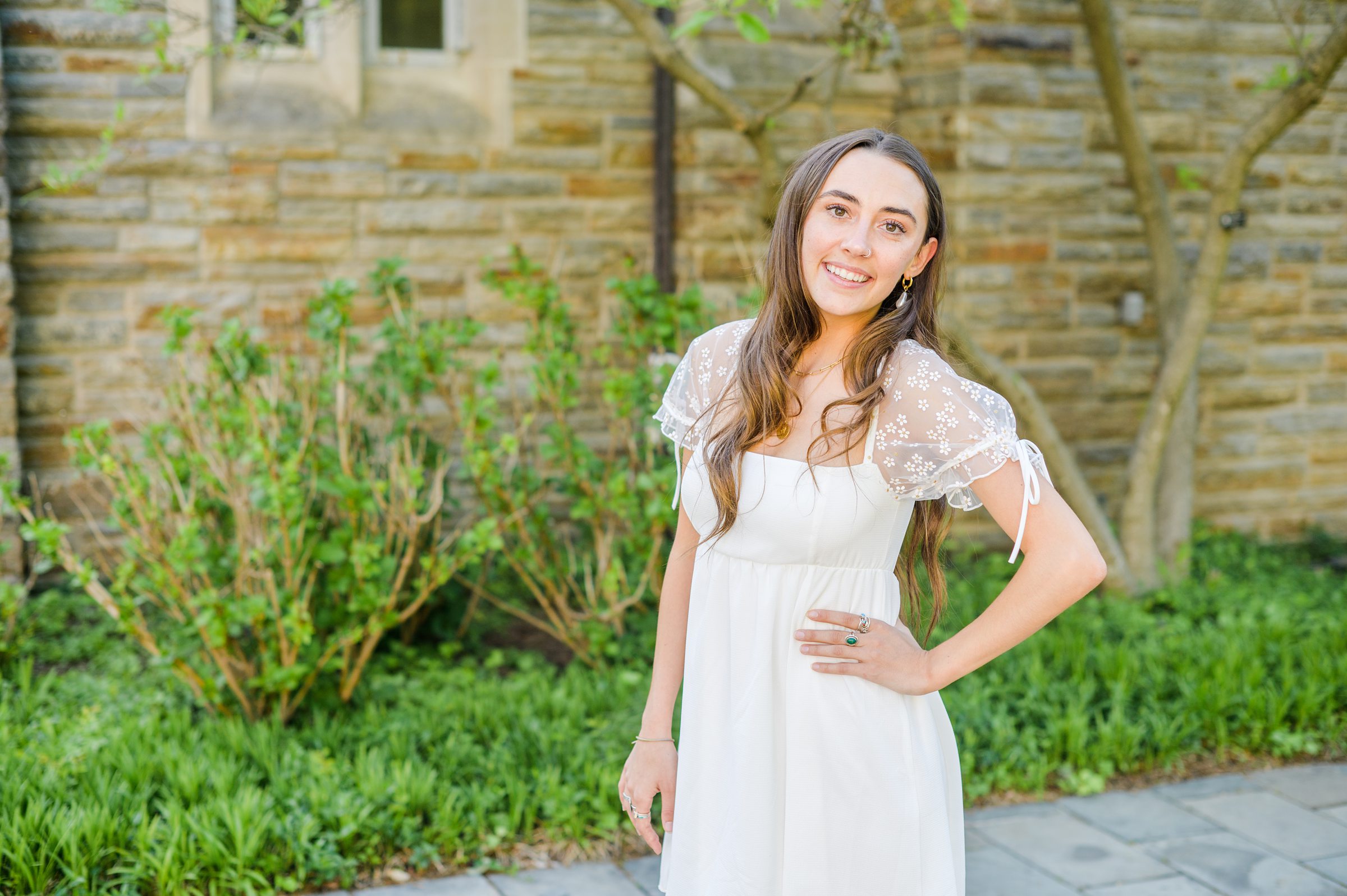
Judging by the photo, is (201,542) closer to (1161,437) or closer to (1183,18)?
(1161,437)

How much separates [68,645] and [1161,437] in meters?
4.55

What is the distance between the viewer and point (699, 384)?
2.08 metres

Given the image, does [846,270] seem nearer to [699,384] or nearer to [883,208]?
[883,208]

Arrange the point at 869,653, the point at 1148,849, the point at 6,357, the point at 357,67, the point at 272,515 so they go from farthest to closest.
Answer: the point at 357,67 → the point at 6,357 → the point at 272,515 → the point at 1148,849 → the point at 869,653

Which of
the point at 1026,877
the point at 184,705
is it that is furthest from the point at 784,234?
the point at 184,705

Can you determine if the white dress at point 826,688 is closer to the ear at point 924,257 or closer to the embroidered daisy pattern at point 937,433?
the embroidered daisy pattern at point 937,433

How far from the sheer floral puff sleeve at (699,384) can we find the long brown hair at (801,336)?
0.19 ft

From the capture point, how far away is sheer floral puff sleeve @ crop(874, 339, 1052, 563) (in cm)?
175

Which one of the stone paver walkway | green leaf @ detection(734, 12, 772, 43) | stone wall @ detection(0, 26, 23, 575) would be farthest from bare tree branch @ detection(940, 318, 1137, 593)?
stone wall @ detection(0, 26, 23, 575)

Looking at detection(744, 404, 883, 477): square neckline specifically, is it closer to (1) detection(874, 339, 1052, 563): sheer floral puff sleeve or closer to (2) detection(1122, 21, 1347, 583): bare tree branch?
(1) detection(874, 339, 1052, 563): sheer floral puff sleeve

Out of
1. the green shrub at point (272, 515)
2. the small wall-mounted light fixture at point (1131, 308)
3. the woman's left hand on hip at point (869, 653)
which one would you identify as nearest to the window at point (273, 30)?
the green shrub at point (272, 515)

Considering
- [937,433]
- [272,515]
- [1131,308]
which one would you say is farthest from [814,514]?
[1131,308]

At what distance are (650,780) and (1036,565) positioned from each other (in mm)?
739

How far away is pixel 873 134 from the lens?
185 cm
